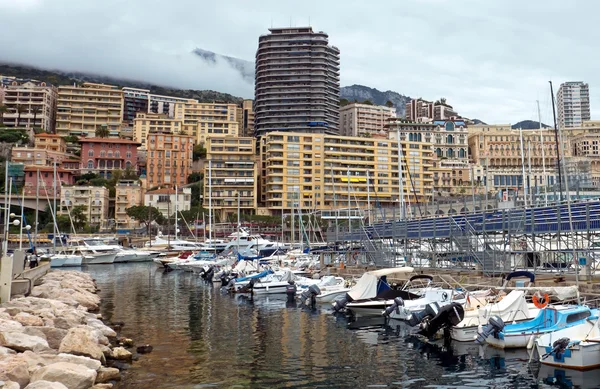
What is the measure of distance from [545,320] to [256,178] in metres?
109

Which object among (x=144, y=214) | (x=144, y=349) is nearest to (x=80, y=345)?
(x=144, y=349)

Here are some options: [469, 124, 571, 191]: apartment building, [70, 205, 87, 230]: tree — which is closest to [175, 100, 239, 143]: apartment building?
[70, 205, 87, 230]: tree

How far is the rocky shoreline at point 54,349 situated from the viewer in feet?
48.2

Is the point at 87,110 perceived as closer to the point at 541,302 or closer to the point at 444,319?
the point at 444,319

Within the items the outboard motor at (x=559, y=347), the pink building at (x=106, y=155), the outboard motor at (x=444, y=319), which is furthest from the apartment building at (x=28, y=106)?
the outboard motor at (x=559, y=347)

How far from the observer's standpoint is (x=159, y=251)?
89375 millimetres

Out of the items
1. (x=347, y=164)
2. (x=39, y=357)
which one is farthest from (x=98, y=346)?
(x=347, y=164)

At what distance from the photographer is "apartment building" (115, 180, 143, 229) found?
11900 cm

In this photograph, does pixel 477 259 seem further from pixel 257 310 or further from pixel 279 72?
pixel 279 72

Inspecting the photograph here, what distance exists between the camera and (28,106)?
157125 millimetres

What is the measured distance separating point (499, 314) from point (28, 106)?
16250 cm

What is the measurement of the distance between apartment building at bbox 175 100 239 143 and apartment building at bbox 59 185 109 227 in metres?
46.1

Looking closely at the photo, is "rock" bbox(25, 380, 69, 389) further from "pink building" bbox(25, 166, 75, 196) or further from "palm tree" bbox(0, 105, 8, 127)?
"palm tree" bbox(0, 105, 8, 127)

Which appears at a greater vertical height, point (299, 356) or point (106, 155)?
point (106, 155)
